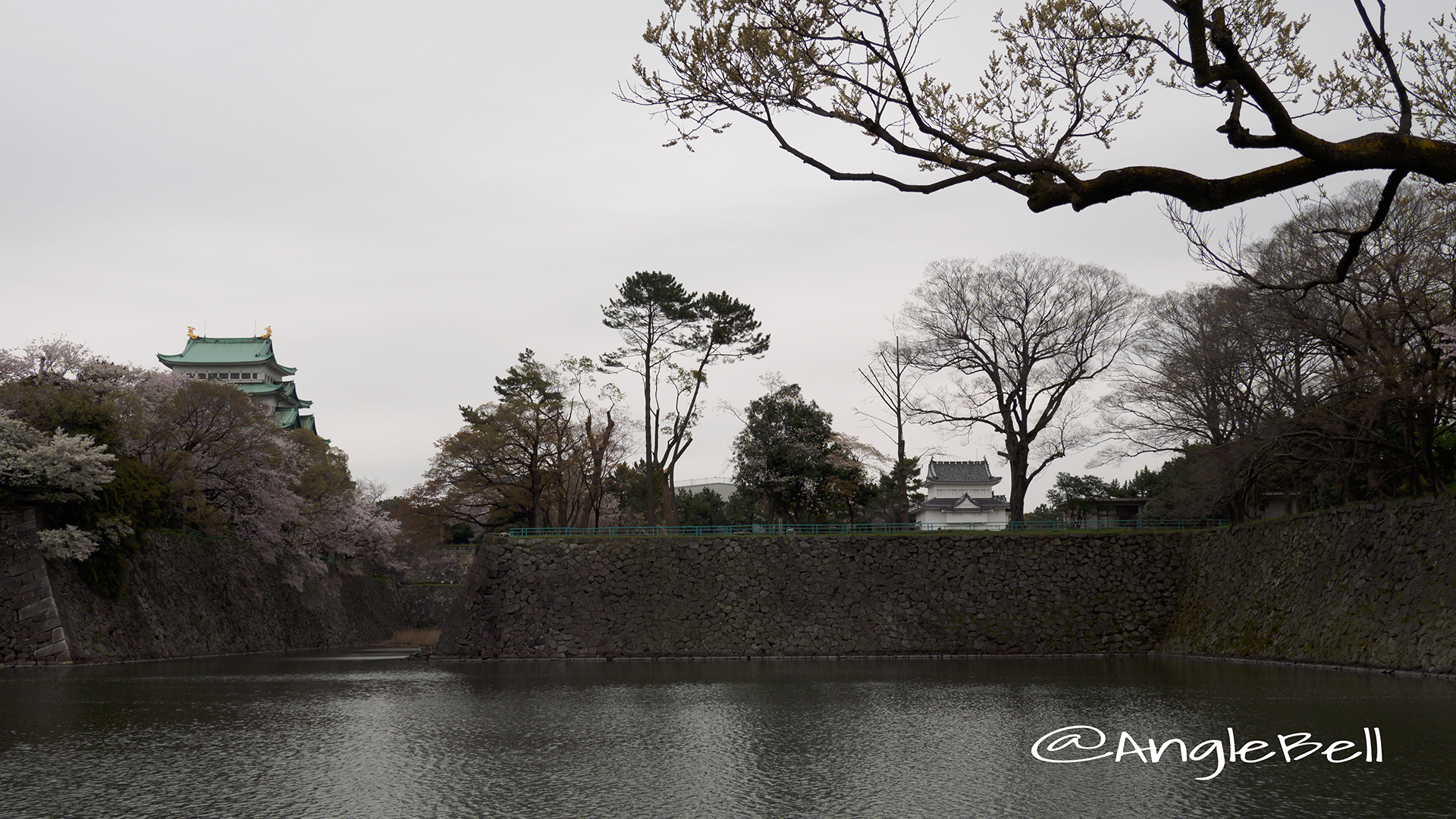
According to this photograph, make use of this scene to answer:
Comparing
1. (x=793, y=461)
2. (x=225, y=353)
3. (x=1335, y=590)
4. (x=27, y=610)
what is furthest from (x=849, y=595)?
(x=225, y=353)

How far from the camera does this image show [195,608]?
104ft

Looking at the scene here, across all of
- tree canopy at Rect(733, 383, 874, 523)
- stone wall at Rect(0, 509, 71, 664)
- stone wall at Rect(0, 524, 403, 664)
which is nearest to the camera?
stone wall at Rect(0, 509, 71, 664)

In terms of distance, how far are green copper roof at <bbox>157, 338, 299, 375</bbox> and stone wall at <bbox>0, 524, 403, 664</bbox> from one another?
19.8 metres

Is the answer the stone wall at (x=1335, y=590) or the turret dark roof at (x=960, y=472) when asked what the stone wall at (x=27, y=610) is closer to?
the stone wall at (x=1335, y=590)

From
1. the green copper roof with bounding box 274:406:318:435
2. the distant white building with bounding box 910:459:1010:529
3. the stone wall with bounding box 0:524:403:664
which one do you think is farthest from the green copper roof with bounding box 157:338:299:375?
the distant white building with bounding box 910:459:1010:529

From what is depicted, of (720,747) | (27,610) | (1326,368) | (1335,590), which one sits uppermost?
(1326,368)

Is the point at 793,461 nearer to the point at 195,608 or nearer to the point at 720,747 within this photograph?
the point at 195,608

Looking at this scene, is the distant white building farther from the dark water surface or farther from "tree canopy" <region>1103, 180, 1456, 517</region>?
the dark water surface

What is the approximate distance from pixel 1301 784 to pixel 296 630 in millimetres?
37880

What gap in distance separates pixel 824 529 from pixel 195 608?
20762mm

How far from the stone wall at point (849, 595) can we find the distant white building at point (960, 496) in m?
25.3

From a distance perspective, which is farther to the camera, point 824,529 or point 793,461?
point 793,461

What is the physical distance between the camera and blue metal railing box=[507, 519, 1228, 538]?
31703 mm

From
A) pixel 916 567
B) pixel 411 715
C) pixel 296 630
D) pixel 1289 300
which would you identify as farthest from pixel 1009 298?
pixel 296 630
